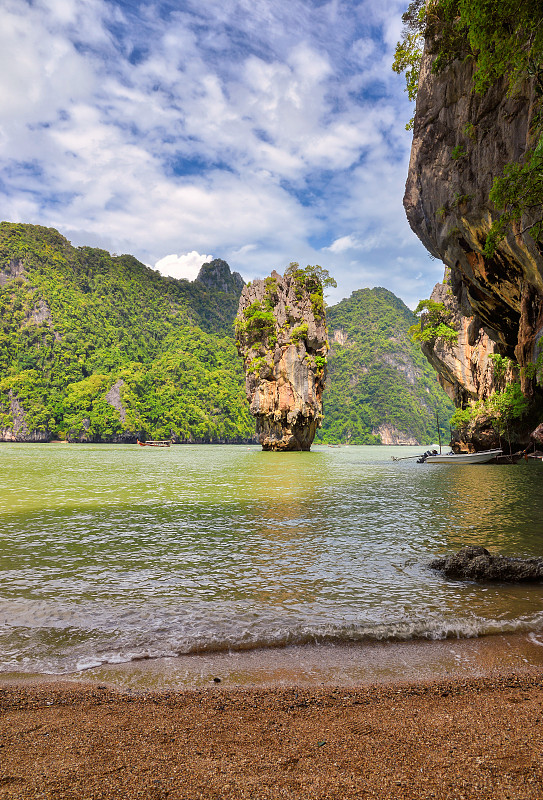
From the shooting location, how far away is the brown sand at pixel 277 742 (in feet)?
6.27

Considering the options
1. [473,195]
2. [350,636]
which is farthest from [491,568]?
[473,195]

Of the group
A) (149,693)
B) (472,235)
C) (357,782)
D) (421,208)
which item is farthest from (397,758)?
(421,208)

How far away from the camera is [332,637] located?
3916 mm

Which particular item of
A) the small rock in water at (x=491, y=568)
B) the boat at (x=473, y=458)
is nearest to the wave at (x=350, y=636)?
the small rock in water at (x=491, y=568)

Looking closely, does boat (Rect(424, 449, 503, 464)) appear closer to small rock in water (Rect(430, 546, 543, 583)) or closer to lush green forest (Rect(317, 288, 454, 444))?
small rock in water (Rect(430, 546, 543, 583))

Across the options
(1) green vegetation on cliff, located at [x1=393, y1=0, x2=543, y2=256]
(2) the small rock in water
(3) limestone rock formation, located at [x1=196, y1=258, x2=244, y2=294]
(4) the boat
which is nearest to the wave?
(2) the small rock in water

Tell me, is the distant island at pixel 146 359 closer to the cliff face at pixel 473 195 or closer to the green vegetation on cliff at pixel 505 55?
the cliff face at pixel 473 195

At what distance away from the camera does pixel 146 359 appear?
114062 mm

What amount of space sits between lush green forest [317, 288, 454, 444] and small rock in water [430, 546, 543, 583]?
11962 cm

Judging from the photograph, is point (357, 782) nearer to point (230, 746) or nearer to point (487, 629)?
point (230, 746)

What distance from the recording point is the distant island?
85.3 metres

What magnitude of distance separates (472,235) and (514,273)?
248 centimetres

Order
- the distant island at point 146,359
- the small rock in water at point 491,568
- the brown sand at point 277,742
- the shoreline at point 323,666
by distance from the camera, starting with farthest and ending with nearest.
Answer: the distant island at point 146,359 < the small rock in water at point 491,568 < the shoreline at point 323,666 < the brown sand at point 277,742

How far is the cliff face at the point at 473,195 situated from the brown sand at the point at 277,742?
404 inches
